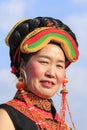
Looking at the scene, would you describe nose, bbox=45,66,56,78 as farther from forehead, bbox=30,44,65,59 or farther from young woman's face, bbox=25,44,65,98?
forehead, bbox=30,44,65,59

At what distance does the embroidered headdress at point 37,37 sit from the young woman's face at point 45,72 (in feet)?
0.26

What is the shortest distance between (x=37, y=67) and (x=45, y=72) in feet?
0.29

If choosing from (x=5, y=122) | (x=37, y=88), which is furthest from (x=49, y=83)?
(x=5, y=122)

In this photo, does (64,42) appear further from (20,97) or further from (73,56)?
(20,97)

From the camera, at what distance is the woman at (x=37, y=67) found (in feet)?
24.3

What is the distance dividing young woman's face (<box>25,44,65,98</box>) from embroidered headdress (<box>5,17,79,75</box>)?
0.26 feet

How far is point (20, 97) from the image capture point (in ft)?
24.8

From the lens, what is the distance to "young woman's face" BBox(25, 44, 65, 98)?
24.3ft

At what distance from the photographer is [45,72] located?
7395 millimetres

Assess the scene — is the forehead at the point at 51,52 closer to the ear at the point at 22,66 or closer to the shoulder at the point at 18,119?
the ear at the point at 22,66

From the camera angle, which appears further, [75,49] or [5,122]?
[75,49]

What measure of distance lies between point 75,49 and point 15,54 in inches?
22.7

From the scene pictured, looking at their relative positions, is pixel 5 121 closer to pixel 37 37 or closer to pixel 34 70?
pixel 34 70

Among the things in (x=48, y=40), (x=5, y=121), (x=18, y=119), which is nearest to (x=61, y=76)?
(x=48, y=40)
